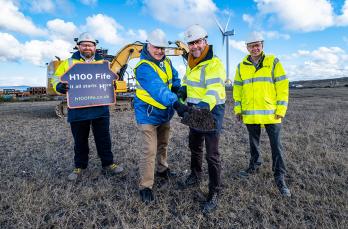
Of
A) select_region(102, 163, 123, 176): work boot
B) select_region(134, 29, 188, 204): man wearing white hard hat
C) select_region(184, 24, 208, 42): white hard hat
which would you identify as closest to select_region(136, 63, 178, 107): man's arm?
select_region(134, 29, 188, 204): man wearing white hard hat

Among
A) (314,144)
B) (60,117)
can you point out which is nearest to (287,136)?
(314,144)

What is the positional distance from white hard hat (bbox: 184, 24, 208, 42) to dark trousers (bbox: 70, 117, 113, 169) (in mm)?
2039

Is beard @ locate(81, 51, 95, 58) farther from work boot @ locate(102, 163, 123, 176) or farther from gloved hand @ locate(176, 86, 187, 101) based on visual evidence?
work boot @ locate(102, 163, 123, 176)

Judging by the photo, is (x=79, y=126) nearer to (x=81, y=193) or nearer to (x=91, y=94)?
(x=91, y=94)

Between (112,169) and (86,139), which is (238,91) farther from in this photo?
(86,139)

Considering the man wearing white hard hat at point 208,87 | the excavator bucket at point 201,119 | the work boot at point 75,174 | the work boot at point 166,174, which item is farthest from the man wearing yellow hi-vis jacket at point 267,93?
the work boot at point 75,174

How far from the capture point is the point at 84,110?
14.5 feet

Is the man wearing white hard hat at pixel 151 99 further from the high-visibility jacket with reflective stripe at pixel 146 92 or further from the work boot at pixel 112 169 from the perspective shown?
the work boot at pixel 112 169

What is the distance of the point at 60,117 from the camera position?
39.5ft

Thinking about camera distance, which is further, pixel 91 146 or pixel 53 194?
pixel 91 146

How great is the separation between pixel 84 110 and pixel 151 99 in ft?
4.41

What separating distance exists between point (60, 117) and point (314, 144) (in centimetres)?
985

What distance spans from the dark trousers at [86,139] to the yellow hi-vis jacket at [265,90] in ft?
7.53

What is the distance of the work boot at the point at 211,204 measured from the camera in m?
3.37
